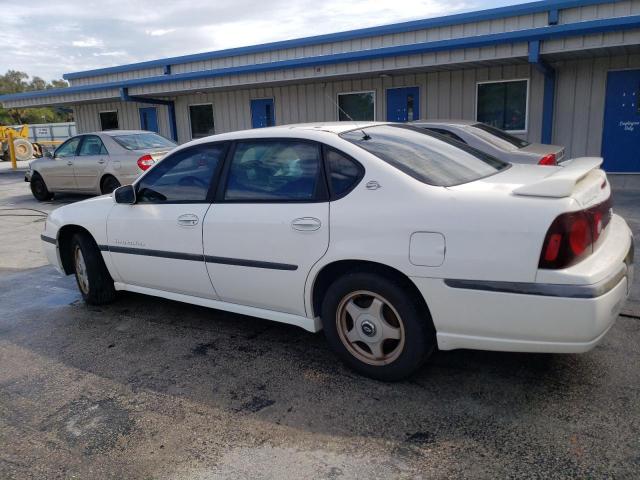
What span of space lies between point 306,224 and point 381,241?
520mm

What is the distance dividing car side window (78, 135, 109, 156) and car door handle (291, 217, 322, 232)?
8.48 metres

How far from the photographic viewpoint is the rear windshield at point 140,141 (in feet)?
34.7

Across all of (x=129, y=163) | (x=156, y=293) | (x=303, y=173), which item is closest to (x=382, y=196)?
(x=303, y=173)

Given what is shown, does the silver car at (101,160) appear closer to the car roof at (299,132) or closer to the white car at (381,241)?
the white car at (381,241)

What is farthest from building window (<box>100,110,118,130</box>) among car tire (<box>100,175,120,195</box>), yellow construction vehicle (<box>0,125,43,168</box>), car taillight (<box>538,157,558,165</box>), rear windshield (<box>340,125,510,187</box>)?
rear windshield (<box>340,125,510,187</box>)

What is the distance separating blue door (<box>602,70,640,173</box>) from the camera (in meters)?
10.4

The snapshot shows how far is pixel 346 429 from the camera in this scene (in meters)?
2.83

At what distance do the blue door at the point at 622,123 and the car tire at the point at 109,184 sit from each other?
31.8 feet

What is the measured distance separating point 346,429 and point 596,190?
190 cm

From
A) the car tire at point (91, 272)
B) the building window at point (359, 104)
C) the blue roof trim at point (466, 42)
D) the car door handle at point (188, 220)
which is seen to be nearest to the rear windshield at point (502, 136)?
the blue roof trim at point (466, 42)

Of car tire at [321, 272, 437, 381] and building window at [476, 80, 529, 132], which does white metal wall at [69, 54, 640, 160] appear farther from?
car tire at [321, 272, 437, 381]

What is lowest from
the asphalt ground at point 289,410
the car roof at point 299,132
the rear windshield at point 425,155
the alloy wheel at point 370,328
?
the asphalt ground at point 289,410

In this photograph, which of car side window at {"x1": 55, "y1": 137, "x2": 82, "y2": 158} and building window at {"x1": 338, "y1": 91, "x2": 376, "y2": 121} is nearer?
car side window at {"x1": 55, "y1": 137, "x2": 82, "y2": 158}

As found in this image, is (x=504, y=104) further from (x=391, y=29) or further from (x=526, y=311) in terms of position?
(x=526, y=311)
